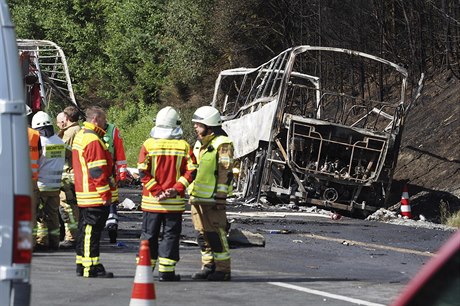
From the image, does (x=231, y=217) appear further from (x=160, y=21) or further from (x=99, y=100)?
(x=99, y=100)

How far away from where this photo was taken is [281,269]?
12508 mm

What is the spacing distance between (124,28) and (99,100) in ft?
16.9

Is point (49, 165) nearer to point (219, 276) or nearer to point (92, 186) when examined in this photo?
point (92, 186)

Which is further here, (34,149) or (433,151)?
(433,151)

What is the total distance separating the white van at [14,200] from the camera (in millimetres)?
5238

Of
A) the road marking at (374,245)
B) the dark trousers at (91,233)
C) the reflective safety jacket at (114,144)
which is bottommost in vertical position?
the road marking at (374,245)

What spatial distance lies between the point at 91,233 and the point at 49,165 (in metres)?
2.59

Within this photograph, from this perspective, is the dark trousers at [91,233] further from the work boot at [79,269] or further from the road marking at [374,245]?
the road marking at [374,245]

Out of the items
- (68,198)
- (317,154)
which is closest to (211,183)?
(68,198)

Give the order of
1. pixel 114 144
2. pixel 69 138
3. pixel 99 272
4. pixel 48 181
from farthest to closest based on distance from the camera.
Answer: pixel 69 138 → pixel 114 144 → pixel 48 181 → pixel 99 272

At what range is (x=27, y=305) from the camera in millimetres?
5297

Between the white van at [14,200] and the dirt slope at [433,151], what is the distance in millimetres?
18248

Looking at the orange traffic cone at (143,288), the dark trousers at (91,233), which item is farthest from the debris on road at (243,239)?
the orange traffic cone at (143,288)

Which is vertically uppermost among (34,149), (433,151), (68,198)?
(34,149)
